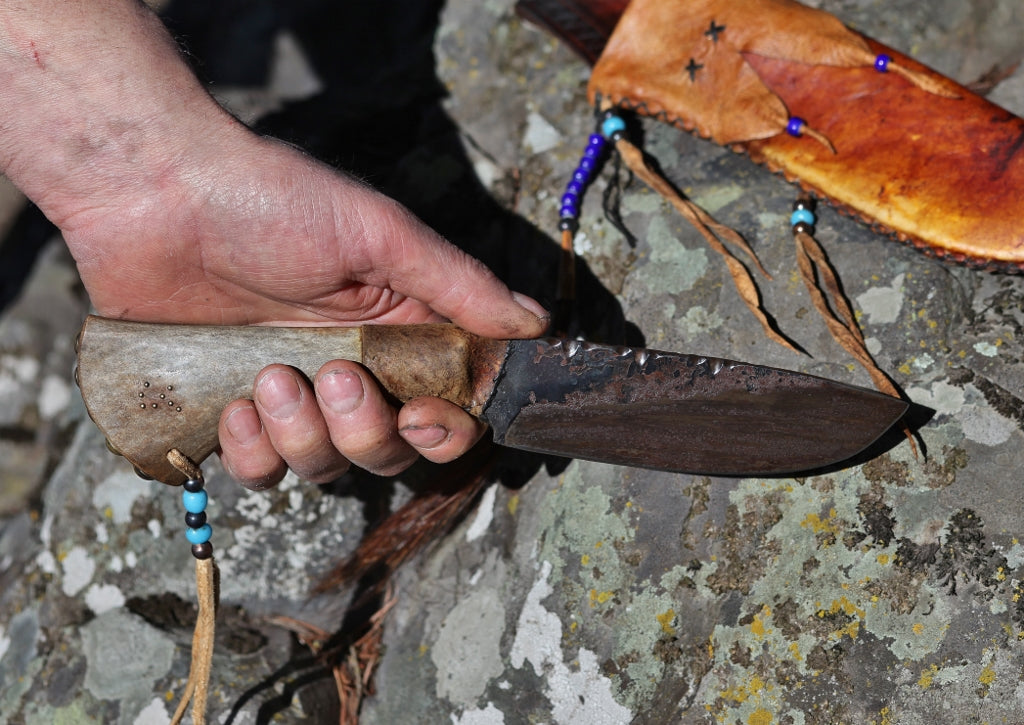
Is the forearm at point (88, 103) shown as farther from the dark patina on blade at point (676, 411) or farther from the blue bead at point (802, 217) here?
the blue bead at point (802, 217)

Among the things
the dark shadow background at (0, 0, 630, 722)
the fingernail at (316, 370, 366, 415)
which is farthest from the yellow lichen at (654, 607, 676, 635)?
the fingernail at (316, 370, 366, 415)

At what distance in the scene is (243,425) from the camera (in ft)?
5.85

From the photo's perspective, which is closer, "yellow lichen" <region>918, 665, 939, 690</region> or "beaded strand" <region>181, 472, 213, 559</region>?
"yellow lichen" <region>918, 665, 939, 690</region>

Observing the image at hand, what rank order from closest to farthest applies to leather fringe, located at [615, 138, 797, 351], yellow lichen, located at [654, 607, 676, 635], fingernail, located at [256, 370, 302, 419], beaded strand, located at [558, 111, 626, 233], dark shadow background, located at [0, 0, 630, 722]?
fingernail, located at [256, 370, 302, 419], yellow lichen, located at [654, 607, 676, 635], leather fringe, located at [615, 138, 797, 351], dark shadow background, located at [0, 0, 630, 722], beaded strand, located at [558, 111, 626, 233]

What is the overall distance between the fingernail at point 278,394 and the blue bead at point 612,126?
1238 mm

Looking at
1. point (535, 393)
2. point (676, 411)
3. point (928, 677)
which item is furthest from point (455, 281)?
point (928, 677)

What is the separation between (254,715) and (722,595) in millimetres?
1152

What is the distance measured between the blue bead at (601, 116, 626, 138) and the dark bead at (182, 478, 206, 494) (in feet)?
4.83

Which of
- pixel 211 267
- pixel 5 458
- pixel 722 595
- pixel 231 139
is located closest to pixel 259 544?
pixel 211 267

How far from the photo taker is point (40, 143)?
1909mm

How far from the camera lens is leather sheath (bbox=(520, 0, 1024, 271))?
191 centimetres

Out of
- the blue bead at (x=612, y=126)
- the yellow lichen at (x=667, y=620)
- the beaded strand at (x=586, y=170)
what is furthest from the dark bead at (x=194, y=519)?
the blue bead at (x=612, y=126)

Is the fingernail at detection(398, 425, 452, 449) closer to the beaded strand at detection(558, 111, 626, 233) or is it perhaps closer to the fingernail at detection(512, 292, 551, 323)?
the fingernail at detection(512, 292, 551, 323)

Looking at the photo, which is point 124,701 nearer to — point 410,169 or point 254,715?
Answer: point 254,715
